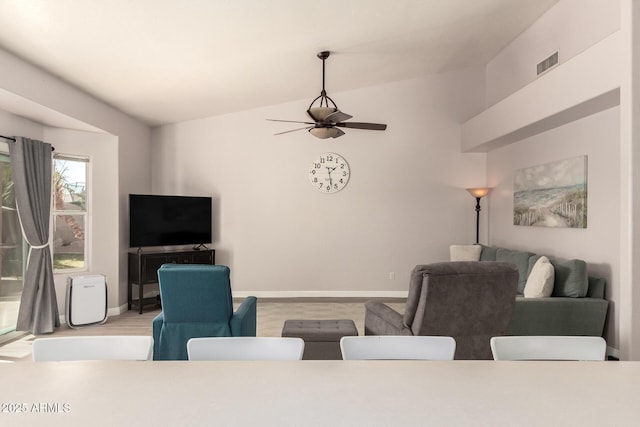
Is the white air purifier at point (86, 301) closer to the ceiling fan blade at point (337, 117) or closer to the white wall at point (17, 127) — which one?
the white wall at point (17, 127)

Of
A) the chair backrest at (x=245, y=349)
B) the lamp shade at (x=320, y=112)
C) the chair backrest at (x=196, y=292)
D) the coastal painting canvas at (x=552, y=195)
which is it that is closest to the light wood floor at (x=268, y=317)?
the chair backrest at (x=196, y=292)

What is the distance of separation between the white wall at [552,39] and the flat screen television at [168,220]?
4827mm

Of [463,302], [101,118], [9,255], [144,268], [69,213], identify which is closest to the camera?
[463,302]

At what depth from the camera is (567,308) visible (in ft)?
12.8

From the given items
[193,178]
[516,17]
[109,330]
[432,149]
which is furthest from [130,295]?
[516,17]

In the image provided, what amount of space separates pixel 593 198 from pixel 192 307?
4.01 metres

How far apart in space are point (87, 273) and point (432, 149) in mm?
5373

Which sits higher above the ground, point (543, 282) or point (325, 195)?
point (325, 195)

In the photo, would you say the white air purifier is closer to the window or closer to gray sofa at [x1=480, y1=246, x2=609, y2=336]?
the window

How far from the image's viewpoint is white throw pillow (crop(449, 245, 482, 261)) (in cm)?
631

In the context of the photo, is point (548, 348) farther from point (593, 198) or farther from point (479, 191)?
point (479, 191)

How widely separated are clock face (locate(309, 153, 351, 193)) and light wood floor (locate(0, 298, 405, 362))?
181 centimetres

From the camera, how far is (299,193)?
22.6ft

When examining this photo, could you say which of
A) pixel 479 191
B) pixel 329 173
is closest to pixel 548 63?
pixel 479 191
